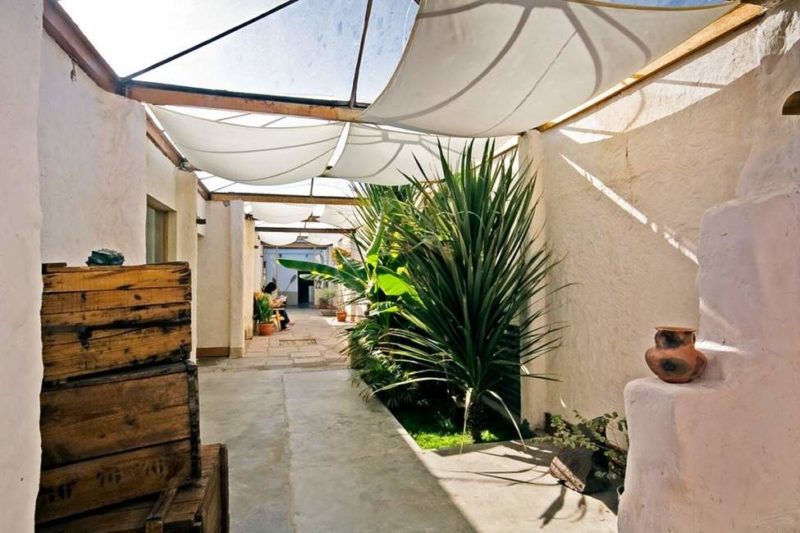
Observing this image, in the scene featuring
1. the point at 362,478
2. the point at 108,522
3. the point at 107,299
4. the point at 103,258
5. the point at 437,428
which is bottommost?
the point at 437,428

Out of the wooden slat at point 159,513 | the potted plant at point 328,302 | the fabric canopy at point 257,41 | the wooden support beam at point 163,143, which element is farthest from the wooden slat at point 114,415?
the potted plant at point 328,302

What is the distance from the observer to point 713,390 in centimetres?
153

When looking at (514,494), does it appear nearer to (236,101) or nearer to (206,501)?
(206,501)

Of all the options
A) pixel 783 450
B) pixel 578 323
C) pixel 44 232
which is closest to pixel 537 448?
pixel 578 323

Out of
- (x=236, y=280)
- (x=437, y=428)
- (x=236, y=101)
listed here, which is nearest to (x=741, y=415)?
(x=437, y=428)

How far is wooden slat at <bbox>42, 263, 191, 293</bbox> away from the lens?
49.8 inches

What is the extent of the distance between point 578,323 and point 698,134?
58.7 inches

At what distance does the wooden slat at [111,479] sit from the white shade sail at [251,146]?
2.66 meters

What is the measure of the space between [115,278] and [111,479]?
0.60 m

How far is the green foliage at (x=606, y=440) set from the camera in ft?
8.31

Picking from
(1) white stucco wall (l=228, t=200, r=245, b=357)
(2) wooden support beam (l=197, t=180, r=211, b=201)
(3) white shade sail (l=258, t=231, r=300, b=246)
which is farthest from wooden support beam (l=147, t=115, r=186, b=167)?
(3) white shade sail (l=258, t=231, r=300, b=246)

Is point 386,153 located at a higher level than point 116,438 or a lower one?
higher

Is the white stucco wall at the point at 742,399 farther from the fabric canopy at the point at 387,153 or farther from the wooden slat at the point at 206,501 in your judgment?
the fabric canopy at the point at 387,153

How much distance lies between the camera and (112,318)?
52.4 inches
